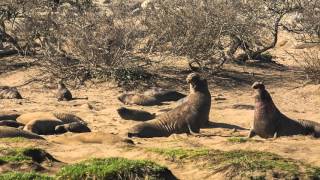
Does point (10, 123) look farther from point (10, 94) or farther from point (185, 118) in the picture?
point (10, 94)

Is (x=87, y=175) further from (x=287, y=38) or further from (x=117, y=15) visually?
(x=287, y=38)

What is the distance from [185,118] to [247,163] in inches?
172

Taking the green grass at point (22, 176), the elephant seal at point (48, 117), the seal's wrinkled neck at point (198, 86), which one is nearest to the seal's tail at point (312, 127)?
the seal's wrinkled neck at point (198, 86)

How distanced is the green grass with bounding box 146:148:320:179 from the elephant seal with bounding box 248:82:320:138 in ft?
10.2

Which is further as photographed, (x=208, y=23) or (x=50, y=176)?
(x=208, y=23)

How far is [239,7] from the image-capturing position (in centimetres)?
1802

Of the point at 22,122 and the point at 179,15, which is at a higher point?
the point at 179,15

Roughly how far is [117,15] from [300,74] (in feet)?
17.2

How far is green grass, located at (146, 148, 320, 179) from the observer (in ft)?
21.0

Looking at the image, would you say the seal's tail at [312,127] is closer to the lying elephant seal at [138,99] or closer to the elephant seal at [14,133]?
the lying elephant seal at [138,99]

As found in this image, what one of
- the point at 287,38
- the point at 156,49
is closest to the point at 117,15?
the point at 156,49

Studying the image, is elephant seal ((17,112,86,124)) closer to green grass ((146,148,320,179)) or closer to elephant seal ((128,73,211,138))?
elephant seal ((128,73,211,138))

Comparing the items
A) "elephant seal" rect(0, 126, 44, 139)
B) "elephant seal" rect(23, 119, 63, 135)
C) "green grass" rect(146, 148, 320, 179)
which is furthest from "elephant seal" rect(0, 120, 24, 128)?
"green grass" rect(146, 148, 320, 179)

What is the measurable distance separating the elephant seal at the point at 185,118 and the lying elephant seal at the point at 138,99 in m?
2.18
